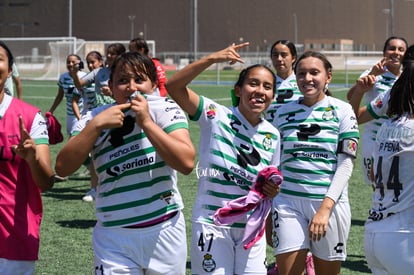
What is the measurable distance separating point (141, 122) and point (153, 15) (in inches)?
2868

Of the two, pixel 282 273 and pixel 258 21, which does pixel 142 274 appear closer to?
pixel 282 273

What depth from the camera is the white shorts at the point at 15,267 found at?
4258 mm

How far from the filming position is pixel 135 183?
416 centimetres

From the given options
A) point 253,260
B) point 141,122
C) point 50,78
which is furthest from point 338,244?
point 50,78

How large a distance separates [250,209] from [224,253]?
31cm

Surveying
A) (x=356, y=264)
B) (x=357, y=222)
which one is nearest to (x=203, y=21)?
(x=357, y=222)

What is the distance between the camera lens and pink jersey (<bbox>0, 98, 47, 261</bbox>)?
422 centimetres

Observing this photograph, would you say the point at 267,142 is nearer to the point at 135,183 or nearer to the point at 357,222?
the point at 135,183

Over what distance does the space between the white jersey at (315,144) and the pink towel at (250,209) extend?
0.85 meters

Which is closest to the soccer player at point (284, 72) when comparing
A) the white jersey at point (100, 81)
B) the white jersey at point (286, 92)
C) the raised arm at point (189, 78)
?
the white jersey at point (286, 92)

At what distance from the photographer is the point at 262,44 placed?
237 feet

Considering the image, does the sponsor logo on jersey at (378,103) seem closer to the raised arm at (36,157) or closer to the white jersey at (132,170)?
the white jersey at (132,170)

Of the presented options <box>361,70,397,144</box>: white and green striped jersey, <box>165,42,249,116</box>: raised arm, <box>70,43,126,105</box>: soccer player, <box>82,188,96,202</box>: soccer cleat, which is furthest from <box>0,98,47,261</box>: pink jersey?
<box>82,188,96,202</box>: soccer cleat

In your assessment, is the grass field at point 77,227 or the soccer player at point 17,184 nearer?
the soccer player at point 17,184
